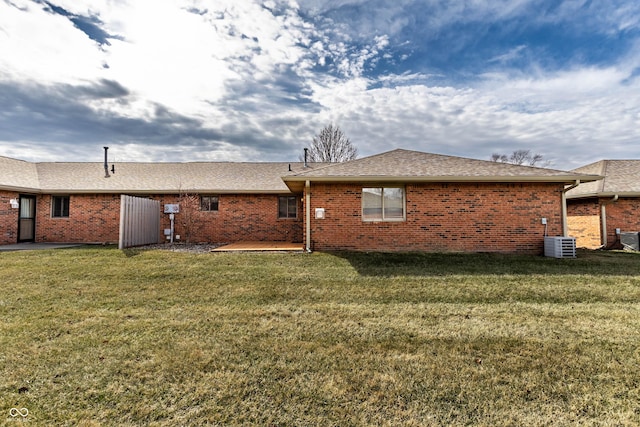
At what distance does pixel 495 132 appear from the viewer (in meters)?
20.3

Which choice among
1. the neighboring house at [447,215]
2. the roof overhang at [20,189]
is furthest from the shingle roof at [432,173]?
the roof overhang at [20,189]

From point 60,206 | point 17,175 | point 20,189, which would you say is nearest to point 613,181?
point 60,206

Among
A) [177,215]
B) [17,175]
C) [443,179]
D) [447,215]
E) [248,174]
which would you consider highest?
[248,174]

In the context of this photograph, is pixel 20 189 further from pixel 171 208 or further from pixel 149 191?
pixel 171 208

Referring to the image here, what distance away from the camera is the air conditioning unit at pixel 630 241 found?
11.8 meters

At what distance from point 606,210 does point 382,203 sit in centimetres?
975

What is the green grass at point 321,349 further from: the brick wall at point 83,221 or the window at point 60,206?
the window at point 60,206

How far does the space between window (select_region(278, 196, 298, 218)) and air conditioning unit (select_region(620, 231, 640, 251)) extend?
518 inches

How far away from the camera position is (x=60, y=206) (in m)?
14.8

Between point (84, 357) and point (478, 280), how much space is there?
6535mm

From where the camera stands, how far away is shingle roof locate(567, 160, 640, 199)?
12.2m

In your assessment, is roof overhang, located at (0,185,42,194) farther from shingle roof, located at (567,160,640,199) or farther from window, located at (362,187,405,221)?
shingle roof, located at (567,160,640,199)

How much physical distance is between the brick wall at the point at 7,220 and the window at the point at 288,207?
11.6 m

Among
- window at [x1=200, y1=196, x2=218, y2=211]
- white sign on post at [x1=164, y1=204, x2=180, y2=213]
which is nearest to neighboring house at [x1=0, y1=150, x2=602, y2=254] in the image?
window at [x1=200, y1=196, x2=218, y2=211]
